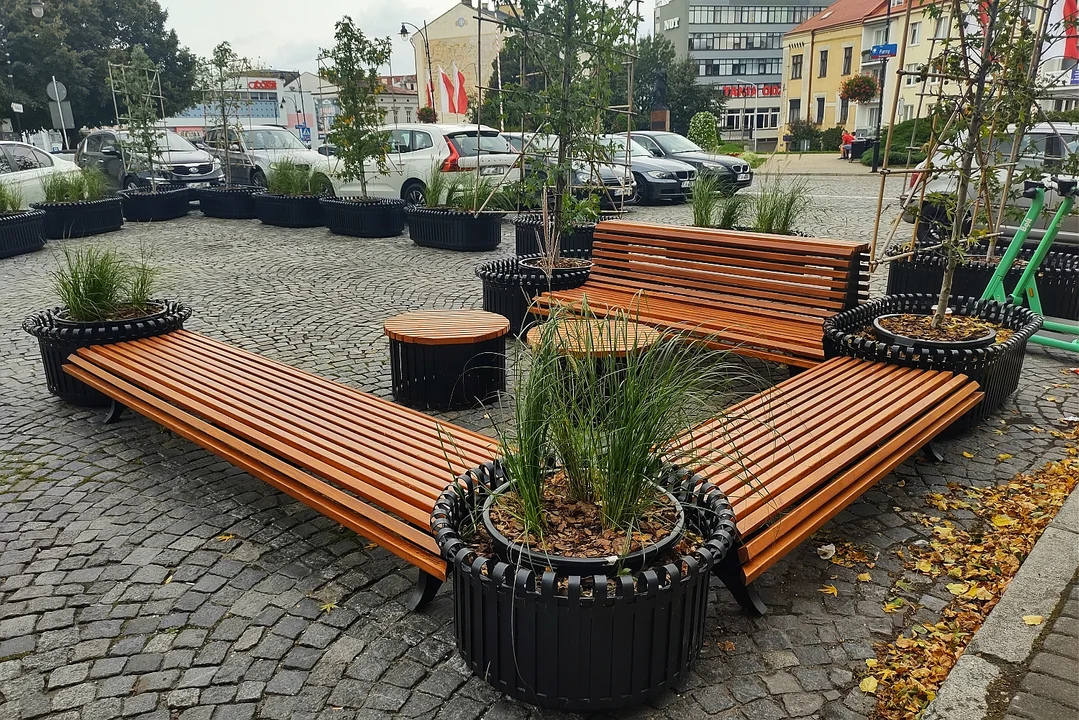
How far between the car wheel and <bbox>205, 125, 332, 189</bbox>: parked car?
276 centimetres

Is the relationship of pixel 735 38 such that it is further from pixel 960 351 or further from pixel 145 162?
pixel 960 351

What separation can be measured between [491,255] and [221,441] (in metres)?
7.22

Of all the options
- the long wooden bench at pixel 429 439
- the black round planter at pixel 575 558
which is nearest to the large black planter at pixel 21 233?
the long wooden bench at pixel 429 439

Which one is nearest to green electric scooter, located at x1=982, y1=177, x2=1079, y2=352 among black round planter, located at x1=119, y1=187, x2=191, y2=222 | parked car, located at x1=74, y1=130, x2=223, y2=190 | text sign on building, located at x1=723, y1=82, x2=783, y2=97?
black round planter, located at x1=119, y1=187, x2=191, y2=222

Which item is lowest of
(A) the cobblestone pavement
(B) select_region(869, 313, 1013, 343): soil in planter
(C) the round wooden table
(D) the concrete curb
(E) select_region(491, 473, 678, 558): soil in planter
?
(A) the cobblestone pavement

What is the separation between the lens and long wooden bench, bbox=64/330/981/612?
298 centimetres

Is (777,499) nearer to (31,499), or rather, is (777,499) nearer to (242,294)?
(31,499)

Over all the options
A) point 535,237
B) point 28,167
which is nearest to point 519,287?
point 535,237

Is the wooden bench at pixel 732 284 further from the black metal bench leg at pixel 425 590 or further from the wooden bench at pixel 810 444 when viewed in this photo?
the black metal bench leg at pixel 425 590

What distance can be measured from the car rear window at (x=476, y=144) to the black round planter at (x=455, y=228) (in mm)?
2464

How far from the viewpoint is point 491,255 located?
10797 millimetres

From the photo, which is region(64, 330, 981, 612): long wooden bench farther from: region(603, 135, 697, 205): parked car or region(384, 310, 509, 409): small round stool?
region(603, 135, 697, 205): parked car

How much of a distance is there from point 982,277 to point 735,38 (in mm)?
88015

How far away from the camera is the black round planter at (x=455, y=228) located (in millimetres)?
10953
